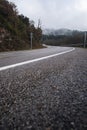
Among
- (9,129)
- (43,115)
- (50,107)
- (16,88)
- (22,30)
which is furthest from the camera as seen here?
(22,30)

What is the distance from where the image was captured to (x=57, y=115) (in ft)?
4.81

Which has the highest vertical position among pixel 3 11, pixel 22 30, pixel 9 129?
pixel 3 11

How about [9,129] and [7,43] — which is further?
[7,43]

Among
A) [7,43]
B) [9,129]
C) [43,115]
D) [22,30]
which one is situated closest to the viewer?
[9,129]

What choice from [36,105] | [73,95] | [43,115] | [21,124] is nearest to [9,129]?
[21,124]

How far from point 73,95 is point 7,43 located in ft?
70.6

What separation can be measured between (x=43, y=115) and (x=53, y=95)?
1.85ft

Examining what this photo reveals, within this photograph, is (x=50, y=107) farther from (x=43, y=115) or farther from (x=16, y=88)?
(x=16, y=88)

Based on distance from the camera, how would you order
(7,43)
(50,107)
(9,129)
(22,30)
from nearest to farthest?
1. (9,129)
2. (50,107)
3. (7,43)
4. (22,30)

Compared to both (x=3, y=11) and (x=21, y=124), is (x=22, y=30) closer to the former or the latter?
(x=3, y=11)

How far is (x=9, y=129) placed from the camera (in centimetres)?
125

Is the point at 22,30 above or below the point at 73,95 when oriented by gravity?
above

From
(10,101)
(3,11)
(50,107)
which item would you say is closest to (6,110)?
(10,101)

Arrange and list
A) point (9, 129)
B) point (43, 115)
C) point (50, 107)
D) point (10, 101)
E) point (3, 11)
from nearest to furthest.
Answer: point (9, 129) → point (43, 115) → point (50, 107) → point (10, 101) → point (3, 11)
